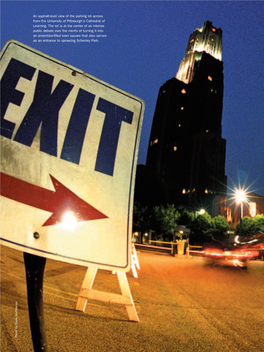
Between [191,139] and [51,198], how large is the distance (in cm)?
8507

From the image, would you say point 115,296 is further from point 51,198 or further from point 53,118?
point 53,118

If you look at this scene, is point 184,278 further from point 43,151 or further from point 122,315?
point 43,151

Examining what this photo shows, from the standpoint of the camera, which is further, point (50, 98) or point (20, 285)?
point (20, 285)

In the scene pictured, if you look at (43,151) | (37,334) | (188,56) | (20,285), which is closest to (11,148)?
(43,151)

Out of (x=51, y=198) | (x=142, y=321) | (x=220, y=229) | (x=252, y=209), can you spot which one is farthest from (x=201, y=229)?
(x=51, y=198)

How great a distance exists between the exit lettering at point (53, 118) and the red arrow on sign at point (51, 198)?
0.21 metres

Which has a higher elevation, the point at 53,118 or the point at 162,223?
the point at 53,118

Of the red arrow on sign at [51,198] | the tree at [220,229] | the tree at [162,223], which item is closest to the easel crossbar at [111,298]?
the red arrow on sign at [51,198]

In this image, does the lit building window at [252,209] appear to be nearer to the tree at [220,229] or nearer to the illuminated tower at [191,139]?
the tree at [220,229]

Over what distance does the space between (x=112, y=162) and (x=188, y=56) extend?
122587 mm

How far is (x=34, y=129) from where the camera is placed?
134 cm

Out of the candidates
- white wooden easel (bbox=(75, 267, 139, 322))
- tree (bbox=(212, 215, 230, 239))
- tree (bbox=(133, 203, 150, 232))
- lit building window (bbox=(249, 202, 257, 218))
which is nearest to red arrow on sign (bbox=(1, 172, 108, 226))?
white wooden easel (bbox=(75, 267, 139, 322))

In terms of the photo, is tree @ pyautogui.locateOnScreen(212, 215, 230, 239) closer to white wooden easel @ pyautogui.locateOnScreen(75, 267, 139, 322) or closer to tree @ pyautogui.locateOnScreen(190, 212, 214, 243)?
tree @ pyautogui.locateOnScreen(190, 212, 214, 243)

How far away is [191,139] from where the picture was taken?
271 feet
